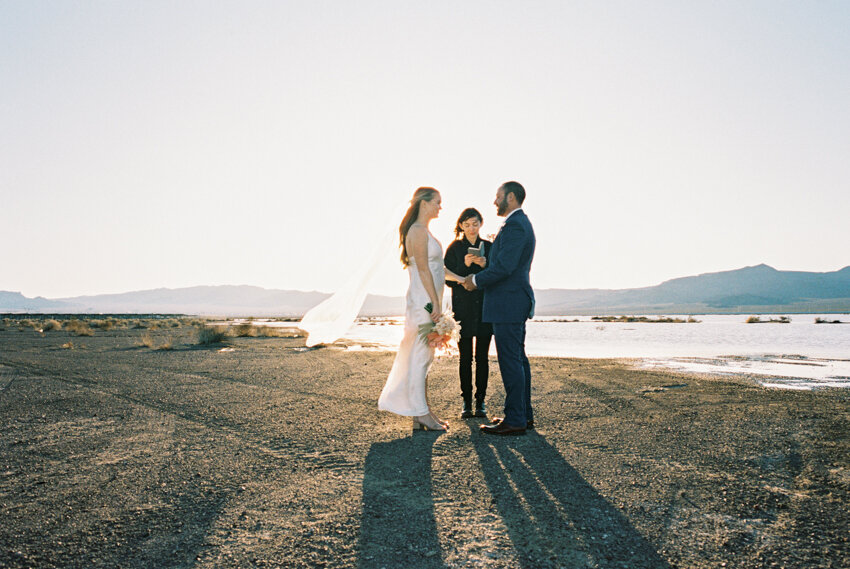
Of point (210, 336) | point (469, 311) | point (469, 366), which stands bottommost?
point (210, 336)

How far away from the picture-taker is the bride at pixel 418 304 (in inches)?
219

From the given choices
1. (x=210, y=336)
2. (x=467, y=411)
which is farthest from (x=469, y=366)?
(x=210, y=336)

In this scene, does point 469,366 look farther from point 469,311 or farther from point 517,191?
point 517,191

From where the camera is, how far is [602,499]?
338 cm

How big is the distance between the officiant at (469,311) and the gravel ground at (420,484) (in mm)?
407

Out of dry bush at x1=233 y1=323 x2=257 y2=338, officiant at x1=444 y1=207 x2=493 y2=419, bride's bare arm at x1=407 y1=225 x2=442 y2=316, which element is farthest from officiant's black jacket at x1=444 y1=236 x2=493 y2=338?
dry bush at x1=233 y1=323 x2=257 y2=338

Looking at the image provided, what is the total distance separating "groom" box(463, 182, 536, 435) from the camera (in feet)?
17.1

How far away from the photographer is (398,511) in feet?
10.4

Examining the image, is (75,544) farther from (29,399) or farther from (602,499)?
(29,399)

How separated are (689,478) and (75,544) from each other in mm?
4012

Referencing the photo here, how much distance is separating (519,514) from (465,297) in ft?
11.4

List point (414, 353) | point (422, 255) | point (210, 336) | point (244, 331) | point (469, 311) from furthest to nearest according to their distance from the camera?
point (244, 331) < point (210, 336) < point (469, 311) < point (414, 353) < point (422, 255)

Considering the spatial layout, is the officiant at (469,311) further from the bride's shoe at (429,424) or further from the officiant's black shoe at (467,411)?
the bride's shoe at (429,424)

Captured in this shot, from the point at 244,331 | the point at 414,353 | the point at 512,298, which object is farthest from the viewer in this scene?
the point at 244,331
